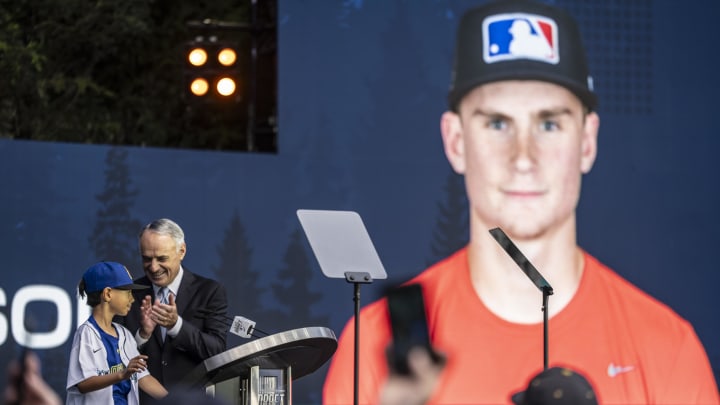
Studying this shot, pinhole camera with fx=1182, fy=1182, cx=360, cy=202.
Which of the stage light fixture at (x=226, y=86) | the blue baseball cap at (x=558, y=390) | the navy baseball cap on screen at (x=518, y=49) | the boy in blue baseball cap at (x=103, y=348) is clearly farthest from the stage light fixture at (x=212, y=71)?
the blue baseball cap at (x=558, y=390)

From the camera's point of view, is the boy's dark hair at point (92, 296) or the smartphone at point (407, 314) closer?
the boy's dark hair at point (92, 296)

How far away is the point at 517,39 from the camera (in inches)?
277

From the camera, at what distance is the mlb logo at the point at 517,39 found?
7016mm

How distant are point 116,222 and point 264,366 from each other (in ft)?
9.62

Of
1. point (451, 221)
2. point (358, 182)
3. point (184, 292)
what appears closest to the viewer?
point (184, 292)

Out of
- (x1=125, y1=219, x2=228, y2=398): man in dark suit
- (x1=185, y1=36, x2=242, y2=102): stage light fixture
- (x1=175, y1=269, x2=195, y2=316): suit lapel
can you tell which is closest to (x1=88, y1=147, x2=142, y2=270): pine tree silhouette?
(x1=185, y1=36, x2=242, y2=102): stage light fixture

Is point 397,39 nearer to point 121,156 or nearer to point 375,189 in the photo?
point 375,189

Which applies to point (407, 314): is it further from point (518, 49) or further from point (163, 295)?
point (163, 295)

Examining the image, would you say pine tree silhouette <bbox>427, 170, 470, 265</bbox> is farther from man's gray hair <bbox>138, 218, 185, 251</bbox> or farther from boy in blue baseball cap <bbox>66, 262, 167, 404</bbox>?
boy in blue baseball cap <bbox>66, 262, 167, 404</bbox>

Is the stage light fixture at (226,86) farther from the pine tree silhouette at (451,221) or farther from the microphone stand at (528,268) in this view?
the microphone stand at (528,268)

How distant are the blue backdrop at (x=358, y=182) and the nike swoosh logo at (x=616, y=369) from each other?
0.84m

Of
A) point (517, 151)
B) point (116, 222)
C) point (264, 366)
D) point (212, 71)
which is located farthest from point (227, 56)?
point (264, 366)

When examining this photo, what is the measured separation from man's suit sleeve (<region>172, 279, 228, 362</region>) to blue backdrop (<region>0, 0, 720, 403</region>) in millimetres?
1876

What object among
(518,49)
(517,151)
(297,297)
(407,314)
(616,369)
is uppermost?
(518,49)
